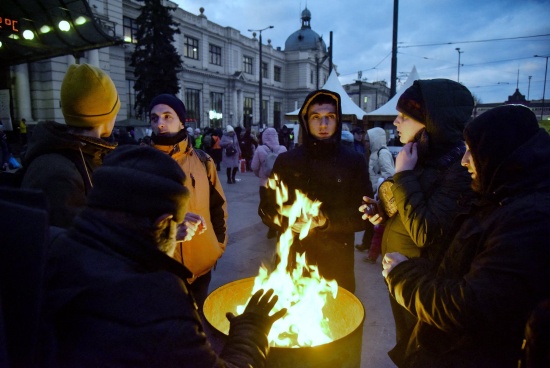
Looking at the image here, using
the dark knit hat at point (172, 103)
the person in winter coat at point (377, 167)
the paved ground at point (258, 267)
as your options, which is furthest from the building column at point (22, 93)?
the dark knit hat at point (172, 103)

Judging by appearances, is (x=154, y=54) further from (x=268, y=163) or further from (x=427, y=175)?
(x=427, y=175)

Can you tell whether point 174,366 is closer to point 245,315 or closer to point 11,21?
point 245,315

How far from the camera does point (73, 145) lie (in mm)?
1963

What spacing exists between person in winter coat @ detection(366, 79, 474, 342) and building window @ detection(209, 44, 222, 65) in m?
40.2

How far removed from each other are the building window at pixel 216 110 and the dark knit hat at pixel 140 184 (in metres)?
37.7

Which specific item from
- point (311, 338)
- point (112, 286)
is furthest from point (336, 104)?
point (112, 286)

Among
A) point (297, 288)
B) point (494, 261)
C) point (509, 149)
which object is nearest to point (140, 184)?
point (494, 261)

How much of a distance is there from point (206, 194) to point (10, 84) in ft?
65.0

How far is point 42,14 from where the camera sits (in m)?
8.89

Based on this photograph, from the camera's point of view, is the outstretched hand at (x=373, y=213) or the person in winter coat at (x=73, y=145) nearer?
the person in winter coat at (x=73, y=145)

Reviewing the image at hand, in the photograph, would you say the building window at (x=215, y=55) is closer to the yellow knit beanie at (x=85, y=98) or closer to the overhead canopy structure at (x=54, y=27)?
the overhead canopy structure at (x=54, y=27)

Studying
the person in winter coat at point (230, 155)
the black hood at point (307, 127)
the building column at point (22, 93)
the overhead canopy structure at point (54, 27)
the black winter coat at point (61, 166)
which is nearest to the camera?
the black winter coat at point (61, 166)

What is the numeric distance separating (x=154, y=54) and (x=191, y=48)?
514 inches

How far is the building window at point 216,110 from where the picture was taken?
38156 mm
